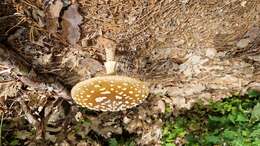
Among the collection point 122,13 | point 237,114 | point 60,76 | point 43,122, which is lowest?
point 43,122

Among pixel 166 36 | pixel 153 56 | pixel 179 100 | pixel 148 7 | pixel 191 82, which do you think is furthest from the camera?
pixel 179 100

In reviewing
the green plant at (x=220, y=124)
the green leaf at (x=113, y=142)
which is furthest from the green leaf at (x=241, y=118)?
the green leaf at (x=113, y=142)

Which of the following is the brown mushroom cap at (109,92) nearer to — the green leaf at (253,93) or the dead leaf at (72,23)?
the dead leaf at (72,23)

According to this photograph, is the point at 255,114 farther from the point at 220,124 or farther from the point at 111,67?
the point at 111,67

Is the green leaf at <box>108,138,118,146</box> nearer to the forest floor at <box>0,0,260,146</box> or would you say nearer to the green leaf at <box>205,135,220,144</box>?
the forest floor at <box>0,0,260,146</box>

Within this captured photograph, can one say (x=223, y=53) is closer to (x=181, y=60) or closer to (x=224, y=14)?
(x=181, y=60)

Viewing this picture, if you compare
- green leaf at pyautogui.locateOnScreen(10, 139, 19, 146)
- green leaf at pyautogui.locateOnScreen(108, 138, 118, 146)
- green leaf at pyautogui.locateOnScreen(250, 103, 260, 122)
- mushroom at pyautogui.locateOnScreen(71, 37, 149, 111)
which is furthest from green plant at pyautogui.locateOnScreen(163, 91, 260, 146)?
green leaf at pyautogui.locateOnScreen(10, 139, 19, 146)

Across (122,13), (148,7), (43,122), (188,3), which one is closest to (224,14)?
(188,3)
